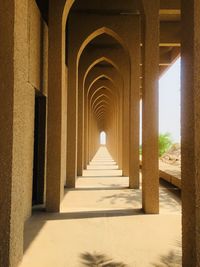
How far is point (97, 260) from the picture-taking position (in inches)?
161

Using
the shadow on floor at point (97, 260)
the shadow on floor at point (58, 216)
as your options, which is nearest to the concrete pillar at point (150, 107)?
the shadow on floor at point (58, 216)

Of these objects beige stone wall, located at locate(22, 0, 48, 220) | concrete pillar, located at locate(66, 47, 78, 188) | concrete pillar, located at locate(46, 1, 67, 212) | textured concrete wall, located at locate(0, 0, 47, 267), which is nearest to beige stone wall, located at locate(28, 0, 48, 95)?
beige stone wall, located at locate(22, 0, 48, 220)

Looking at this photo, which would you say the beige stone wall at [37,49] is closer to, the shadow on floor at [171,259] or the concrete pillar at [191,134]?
the concrete pillar at [191,134]

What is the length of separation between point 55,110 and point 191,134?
4.17m

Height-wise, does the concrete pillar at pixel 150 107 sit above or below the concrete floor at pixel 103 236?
above

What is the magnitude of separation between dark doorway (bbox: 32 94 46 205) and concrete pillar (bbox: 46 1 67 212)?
0.77 metres

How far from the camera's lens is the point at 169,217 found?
6559mm

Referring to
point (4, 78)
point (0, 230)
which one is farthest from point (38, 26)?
point (0, 230)

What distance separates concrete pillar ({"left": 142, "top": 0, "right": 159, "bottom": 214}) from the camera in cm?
694

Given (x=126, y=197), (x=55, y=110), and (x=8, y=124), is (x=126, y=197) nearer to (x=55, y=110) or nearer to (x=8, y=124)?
(x=55, y=110)

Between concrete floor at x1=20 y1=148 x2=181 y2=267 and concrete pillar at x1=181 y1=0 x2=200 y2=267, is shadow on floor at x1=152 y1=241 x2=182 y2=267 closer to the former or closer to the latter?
concrete floor at x1=20 y1=148 x2=181 y2=267

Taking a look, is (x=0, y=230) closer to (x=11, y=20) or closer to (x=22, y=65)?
(x=22, y=65)

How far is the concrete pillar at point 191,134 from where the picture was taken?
3.18 metres

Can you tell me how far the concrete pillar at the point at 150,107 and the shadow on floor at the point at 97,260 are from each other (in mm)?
2826
